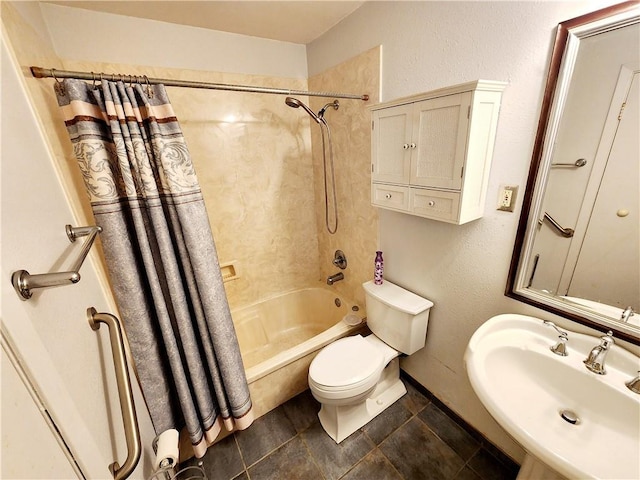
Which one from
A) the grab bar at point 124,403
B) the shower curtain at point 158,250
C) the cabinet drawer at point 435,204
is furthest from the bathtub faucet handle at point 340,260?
the grab bar at point 124,403

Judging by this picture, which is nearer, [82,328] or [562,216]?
[82,328]

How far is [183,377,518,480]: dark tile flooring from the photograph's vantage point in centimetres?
127

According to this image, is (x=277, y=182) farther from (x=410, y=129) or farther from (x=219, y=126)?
(x=410, y=129)

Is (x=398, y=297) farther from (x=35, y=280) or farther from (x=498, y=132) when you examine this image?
(x=35, y=280)

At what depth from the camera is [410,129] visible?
113cm

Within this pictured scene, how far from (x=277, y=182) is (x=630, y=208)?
71.3 inches

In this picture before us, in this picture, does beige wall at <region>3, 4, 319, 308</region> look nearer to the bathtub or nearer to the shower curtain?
the bathtub

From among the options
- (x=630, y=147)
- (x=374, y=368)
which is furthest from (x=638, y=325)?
(x=374, y=368)

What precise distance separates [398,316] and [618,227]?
916 millimetres

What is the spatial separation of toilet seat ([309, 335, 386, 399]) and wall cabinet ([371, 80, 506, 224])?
2.62 feet

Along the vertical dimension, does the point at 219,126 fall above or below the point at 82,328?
above

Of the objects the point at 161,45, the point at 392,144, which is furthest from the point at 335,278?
the point at 161,45

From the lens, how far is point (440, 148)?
1055 mm

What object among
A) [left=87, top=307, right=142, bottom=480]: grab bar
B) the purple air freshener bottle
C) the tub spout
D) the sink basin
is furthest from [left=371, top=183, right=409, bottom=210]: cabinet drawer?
[left=87, top=307, right=142, bottom=480]: grab bar
